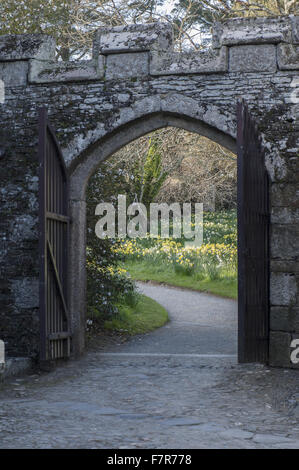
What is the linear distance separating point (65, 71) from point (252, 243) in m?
2.91

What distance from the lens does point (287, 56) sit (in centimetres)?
680

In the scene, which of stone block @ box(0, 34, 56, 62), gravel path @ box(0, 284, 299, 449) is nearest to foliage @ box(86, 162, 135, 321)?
gravel path @ box(0, 284, 299, 449)

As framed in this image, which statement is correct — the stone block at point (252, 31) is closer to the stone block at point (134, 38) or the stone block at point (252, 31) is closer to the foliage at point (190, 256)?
the stone block at point (134, 38)

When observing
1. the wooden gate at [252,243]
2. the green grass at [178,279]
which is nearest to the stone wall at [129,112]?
the wooden gate at [252,243]

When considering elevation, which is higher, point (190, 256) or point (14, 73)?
point (14, 73)

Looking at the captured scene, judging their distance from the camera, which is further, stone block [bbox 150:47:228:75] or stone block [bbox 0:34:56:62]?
stone block [bbox 0:34:56:62]

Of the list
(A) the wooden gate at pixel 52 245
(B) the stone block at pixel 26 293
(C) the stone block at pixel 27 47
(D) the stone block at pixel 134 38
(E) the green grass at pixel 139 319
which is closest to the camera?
(A) the wooden gate at pixel 52 245

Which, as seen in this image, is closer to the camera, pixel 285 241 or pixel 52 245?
pixel 285 241

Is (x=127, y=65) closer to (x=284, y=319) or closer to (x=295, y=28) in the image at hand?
(x=295, y=28)

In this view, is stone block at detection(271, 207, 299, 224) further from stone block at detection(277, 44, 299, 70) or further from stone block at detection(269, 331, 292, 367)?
stone block at detection(277, 44, 299, 70)

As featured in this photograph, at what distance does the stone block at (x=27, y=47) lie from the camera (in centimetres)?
735

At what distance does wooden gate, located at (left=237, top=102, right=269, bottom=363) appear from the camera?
20.2 ft

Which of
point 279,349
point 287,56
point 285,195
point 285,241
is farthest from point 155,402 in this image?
point 287,56

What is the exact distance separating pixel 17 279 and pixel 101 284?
2062 millimetres
